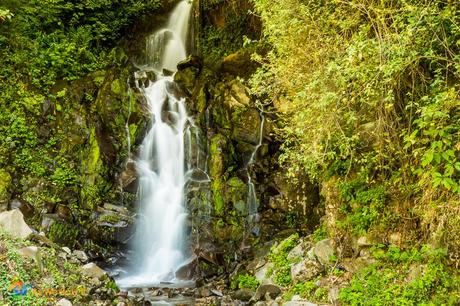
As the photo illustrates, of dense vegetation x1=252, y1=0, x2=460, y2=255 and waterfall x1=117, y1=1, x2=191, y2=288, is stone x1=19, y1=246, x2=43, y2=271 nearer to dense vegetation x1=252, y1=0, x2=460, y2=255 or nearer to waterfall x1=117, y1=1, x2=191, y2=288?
waterfall x1=117, y1=1, x2=191, y2=288

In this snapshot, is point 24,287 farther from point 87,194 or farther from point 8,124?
point 8,124

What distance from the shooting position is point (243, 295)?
7.47 m

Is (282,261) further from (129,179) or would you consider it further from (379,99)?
→ (129,179)

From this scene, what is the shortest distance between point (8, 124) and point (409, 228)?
10066 mm

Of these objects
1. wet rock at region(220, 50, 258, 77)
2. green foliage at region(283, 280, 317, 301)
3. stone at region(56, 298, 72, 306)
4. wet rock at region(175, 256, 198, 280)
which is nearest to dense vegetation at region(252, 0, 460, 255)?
green foliage at region(283, 280, 317, 301)

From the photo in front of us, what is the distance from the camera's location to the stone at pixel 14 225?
6406 millimetres

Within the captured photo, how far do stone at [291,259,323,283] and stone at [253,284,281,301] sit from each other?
38 centimetres

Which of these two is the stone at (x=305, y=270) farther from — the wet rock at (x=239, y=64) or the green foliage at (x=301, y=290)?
the wet rock at (x=239, y=64)

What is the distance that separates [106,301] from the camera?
6.43 m

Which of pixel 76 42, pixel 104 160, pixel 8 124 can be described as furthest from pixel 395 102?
pixel 76 42

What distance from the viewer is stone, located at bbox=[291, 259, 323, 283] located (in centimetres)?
633

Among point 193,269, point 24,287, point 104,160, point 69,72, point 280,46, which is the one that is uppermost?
point 69,72

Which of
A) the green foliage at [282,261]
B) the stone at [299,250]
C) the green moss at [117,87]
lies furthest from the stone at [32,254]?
the green moss at [117,87]

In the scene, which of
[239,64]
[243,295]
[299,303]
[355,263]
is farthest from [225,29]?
[299,303]
